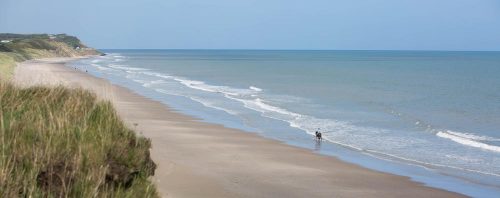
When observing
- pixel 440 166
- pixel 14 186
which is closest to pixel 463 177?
pixel 440 166

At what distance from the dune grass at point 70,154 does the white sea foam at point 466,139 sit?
13.7m

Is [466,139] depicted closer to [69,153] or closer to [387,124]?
[387,124]

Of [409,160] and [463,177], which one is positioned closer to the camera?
[463,177]

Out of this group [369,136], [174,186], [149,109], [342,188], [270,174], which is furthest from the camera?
[149,109]

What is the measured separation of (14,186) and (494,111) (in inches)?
1159

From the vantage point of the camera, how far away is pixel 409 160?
51.1 ft

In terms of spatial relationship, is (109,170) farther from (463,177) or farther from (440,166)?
(440,166)

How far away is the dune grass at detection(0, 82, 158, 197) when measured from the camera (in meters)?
5.13

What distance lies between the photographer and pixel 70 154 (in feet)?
18.6

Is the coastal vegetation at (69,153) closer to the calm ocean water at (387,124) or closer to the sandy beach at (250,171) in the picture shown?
the sandy beach at (250,171)

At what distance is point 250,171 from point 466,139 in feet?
32.5

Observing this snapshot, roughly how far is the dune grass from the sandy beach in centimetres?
145

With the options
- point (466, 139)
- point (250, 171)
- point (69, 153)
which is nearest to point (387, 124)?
point (466, 139)

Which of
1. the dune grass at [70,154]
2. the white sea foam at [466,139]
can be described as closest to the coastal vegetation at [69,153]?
the dune grass at [70,154]
